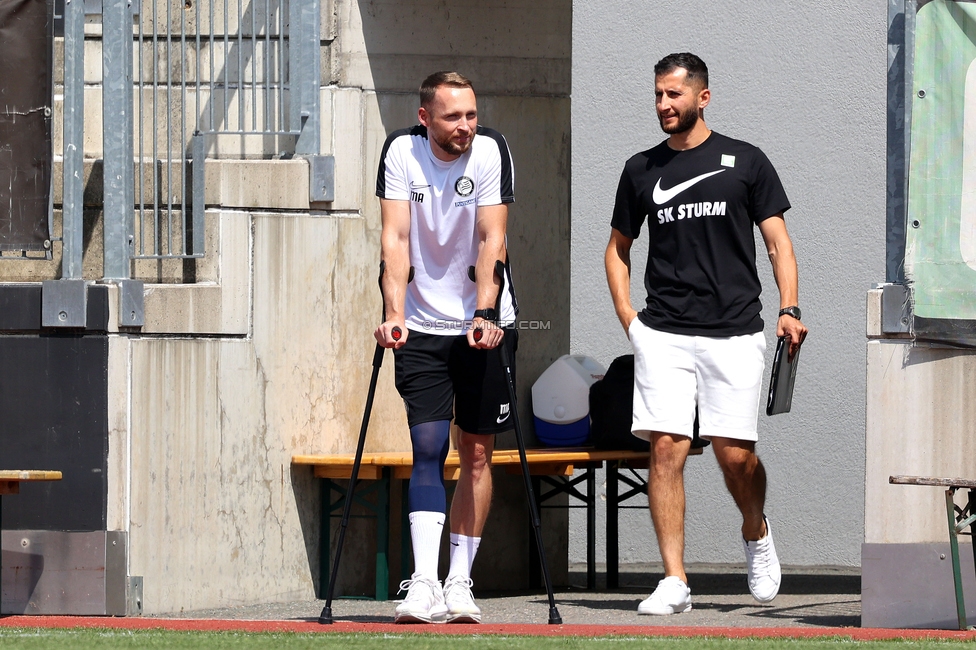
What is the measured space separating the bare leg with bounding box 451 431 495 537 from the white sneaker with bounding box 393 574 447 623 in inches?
14.3

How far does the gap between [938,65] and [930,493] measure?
1586 mm

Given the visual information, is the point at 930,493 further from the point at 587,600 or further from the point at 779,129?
the point at 779,129

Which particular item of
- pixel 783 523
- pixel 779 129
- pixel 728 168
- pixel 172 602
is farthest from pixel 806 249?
pixel 172 602

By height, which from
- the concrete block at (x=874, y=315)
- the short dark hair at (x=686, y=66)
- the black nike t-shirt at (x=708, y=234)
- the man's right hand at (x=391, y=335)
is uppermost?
the short dark hair at (x=686, y=66)

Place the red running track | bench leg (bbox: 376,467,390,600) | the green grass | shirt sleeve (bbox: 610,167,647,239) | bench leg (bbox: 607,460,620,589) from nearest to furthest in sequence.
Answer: the green grass → the red running track → shirt sleeve (bbox: 610,167,647,239) → bench leg (bbox: 376,467,390,600) → bench leg (bbox: 607,460,620,589)

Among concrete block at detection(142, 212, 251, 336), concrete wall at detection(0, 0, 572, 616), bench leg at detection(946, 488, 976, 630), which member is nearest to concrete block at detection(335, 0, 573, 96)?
concrete wall at detection(0, 0, 572, 616)

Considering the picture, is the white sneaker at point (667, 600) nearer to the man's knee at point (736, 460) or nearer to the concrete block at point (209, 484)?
the man's knee at point (736, 460)

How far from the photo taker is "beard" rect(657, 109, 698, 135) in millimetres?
6418

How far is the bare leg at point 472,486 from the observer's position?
6.02m

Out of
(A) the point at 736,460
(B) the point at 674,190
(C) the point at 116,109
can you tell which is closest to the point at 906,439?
(A) the point at 736,460

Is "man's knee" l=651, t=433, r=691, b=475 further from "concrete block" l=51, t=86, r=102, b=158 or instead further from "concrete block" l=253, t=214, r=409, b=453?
"concrete block" l=51, t=86, r=102, b=158

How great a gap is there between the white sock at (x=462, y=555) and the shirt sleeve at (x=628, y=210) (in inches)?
58.5

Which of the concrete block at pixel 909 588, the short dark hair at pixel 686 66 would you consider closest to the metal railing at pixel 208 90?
the short dark hair at pixel 686 66

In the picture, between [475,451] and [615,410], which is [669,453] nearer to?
[475,451]
